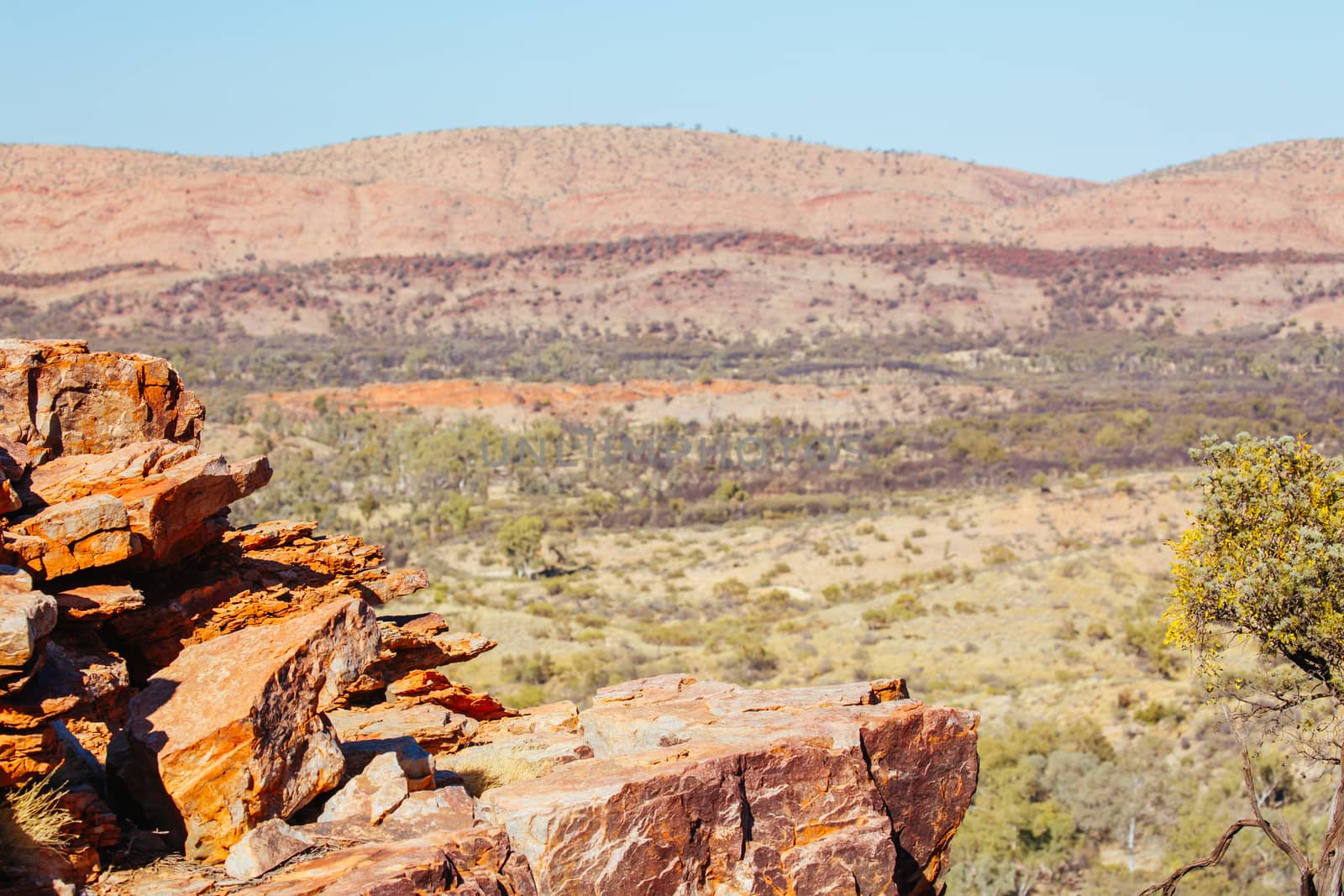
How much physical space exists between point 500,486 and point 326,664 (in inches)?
1842

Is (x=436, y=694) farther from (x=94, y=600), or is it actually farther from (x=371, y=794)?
(x=94, y=600)

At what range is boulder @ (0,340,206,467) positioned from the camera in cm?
847

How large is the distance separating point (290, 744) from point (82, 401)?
3.60m

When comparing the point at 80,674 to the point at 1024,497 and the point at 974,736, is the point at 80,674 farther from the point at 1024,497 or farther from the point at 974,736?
the point at 1024,497

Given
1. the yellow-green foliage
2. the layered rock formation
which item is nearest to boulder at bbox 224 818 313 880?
the layered rock formation

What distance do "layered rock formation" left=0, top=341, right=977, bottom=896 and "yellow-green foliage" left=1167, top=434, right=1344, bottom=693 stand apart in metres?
2.87

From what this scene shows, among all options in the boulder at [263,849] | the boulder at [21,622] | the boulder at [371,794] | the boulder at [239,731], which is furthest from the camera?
the boulder at [371,794]

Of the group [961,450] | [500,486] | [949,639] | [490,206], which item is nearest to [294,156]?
[490,206]

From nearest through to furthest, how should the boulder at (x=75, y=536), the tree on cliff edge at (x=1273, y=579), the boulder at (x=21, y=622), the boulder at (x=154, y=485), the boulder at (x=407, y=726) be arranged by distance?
the boulder at (x=21, y=622)
the boulder at (x=75, y=536)
the boulder at (x=154, y=485)
the boulder at (x=407, y=726)
the tree on cliff edge at (x=1273, y=579)

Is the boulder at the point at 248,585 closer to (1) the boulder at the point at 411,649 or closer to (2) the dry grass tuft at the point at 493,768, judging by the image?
(1) the boulder at the point at 411,649

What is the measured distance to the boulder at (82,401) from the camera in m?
8.47

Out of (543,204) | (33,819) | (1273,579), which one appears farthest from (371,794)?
(543,204)

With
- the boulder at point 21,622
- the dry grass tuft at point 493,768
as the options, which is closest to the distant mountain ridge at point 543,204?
the dry grass tuft at point 493,768

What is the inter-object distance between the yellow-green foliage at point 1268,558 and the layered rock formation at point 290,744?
2.87m
